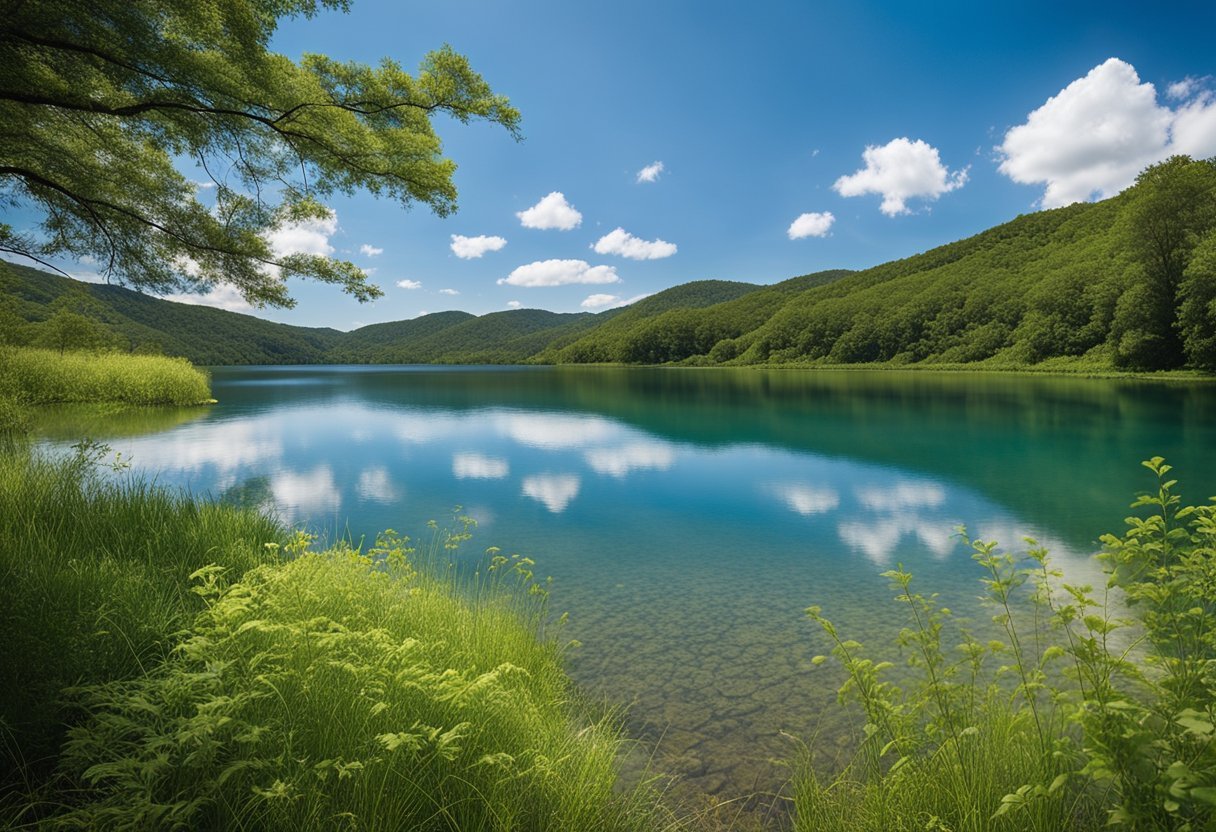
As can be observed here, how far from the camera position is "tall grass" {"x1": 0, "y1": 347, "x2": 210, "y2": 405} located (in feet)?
95.5

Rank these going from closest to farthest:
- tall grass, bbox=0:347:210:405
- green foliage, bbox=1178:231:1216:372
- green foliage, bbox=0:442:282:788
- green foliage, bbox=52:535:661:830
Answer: green foliage, bbox=52:535:661:830
green foliage, bbox=0:442:282:788
tall grass, bbox=0:347:210:405
green foliage, bbox=1178:231:1216:372

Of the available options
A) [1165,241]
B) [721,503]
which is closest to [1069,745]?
[721,503]

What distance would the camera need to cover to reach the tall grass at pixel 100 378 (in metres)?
29.1

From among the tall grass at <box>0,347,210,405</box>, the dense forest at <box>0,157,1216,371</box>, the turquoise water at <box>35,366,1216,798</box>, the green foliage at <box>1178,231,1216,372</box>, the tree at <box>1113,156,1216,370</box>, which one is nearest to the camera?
the turquoise water at <box>35,366,1216,798</box>

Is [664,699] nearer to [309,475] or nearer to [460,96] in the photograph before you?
[460,96]

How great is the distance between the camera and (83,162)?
10.6 m

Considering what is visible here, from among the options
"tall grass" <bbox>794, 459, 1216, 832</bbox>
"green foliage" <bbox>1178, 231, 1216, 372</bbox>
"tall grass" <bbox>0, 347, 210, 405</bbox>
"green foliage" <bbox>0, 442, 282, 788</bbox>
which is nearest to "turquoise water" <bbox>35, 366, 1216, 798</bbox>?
"tall grass" <bbox>794, 459, 1216, 832</bbox>

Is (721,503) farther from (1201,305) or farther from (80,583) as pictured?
(1201,305)

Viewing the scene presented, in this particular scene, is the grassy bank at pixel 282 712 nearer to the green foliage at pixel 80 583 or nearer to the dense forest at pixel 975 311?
the green foliage at pixel 80 583

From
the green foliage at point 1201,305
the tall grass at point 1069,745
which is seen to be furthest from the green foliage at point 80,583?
the green foliage at point 1201,305

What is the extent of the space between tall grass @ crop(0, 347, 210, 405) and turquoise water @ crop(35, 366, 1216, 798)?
18.8 ft

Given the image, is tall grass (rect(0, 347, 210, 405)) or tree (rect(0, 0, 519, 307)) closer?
tree (rect(0, 0, 519, 307))

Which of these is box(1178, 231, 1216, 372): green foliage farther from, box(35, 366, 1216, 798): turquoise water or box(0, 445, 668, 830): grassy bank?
box(0, 445, 668, 830): grassy bank

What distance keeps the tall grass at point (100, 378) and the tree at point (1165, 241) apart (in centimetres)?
8306
